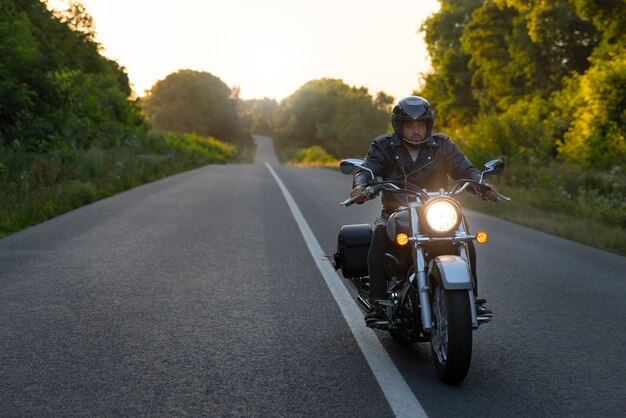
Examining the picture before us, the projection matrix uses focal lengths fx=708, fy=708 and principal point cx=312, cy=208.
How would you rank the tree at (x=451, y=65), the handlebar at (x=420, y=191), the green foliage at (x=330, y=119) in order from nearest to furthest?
the handlebar at (x=420, y=191)
the tree at (x=451, y=65)
the green foliage at (x=330, y=119)

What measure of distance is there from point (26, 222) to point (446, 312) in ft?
31.6

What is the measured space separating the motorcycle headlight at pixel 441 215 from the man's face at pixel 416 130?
87 cm

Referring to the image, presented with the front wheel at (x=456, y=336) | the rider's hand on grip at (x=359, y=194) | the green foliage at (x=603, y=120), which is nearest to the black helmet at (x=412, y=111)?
the rider's hand on grip at (x=359, y=194)

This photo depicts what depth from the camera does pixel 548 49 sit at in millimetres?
34469

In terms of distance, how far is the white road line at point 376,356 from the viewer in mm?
3995

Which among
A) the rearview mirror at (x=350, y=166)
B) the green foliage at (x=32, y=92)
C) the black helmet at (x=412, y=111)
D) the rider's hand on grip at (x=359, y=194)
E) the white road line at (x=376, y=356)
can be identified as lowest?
the white road line at (x=376, y=356)

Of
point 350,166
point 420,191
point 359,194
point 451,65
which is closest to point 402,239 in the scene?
point 420,191

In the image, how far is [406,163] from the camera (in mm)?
5234

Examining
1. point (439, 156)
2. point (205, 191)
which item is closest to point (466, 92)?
point (205, 191)

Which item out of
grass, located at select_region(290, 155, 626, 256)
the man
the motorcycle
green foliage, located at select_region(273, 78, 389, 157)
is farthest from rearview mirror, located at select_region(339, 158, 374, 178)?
green foliage, located at select_region(273, 78, 389, 157)

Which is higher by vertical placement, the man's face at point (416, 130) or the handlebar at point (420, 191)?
the man's face at point (416, 130)

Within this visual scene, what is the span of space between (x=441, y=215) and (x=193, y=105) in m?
101

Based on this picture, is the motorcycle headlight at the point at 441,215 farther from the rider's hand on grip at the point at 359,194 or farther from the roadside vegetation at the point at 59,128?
the roadside vegetation at the point at 59,128

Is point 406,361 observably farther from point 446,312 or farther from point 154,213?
point 154,213
